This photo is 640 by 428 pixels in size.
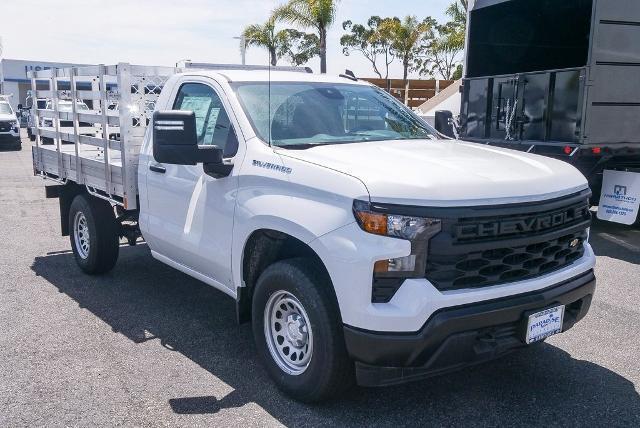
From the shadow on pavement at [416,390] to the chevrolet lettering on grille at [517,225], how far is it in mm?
1087

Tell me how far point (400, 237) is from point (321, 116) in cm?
158

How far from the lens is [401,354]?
310 centimetres

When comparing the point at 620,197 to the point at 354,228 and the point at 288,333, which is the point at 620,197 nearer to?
the point at 288,333

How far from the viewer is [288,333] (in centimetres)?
373

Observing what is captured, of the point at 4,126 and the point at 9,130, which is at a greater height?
the point at 4,126

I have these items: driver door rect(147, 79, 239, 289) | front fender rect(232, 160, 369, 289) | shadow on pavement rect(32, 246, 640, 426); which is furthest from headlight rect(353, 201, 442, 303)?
driver door rect(147, 79, 239, 289)

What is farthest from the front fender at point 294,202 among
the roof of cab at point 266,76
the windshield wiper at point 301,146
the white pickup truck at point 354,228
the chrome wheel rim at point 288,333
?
the roof of cab at point 266,76

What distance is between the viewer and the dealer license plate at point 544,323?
333 centimetres

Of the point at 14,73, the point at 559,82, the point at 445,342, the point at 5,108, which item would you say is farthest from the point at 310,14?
the point at 14,73

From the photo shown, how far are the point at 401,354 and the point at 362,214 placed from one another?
726mm

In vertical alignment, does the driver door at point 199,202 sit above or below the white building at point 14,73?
below

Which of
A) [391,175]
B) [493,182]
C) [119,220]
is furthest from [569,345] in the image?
[119,220]

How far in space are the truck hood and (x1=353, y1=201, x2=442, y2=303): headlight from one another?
9cm

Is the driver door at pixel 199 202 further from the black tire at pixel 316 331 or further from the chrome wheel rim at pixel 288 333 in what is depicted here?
the black tire at pixel 316 331
